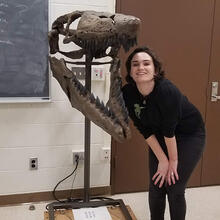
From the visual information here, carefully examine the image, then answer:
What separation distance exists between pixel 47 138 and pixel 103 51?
38.2 inches

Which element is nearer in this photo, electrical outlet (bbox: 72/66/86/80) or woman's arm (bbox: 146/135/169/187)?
woman's arm (bbox: 146/135/169/187)

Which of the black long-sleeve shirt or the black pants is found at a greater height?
the black long-sleeve shirt

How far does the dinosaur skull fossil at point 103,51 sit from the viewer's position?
4.60 feet

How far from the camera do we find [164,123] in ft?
5.47

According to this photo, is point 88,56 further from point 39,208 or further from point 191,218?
point 191,218

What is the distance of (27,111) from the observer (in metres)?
2.26

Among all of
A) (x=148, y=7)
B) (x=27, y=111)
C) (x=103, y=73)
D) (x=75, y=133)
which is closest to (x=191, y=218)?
(x=75, y=133)

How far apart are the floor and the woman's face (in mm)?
1182

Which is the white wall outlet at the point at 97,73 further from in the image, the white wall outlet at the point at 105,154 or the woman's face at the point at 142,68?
the woman's face at the point at 142,68

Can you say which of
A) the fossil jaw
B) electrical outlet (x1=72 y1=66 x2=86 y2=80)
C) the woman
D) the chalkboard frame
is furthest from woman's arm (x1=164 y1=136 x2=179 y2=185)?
the chalkboard frame

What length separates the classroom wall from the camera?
2240 mm

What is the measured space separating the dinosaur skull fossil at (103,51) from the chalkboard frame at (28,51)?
22.2 inches

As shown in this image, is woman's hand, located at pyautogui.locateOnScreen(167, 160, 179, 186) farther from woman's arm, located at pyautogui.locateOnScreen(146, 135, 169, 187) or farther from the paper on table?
the paper on table

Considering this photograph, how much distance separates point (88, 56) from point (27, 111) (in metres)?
0.80
